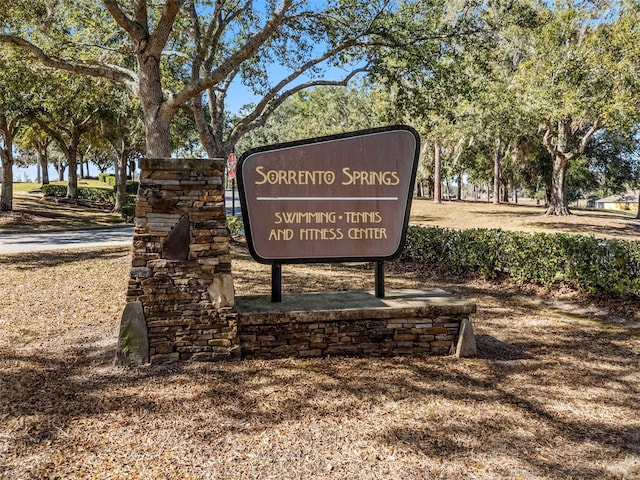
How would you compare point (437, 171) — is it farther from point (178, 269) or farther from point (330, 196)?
point (178, 269)

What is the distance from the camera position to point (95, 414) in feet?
11.7

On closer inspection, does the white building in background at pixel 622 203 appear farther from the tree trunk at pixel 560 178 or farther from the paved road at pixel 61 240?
the paved road at pixel 61 240

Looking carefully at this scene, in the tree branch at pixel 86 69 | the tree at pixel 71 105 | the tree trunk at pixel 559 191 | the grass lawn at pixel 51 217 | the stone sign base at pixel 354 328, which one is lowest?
the stone sign base at pixel 354 328

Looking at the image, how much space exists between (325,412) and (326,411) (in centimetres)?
2

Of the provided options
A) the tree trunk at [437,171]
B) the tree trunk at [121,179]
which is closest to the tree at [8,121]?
the tree trunk at [121,179]

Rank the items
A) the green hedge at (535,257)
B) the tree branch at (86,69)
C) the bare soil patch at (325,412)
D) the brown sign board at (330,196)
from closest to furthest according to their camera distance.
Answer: the bare soil patch at (325,412) < the brown sign board at (330,196) < the green hedge at (535,257) < the tree branch at (86,69)

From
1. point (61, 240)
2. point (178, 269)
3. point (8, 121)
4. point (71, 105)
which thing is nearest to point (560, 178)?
point (61, 240)

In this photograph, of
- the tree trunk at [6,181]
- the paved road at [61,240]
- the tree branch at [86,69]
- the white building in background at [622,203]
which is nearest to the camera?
the tree branch at [86,69]

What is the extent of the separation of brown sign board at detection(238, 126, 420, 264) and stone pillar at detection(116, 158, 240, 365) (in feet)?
1.74

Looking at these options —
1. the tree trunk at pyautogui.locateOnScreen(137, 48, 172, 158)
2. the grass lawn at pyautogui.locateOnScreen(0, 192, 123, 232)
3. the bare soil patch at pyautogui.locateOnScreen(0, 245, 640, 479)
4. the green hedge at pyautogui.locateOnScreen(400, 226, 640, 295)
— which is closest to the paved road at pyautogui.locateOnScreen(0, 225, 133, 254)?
the grass lawn at pyautogui.locateOnScreen(0, 192, 123, 232)

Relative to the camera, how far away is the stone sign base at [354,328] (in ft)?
15.6

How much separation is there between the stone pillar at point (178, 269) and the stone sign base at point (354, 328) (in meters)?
0.34

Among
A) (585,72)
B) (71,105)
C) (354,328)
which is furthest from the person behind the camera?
(71,105)

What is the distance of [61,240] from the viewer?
48.5 feet
